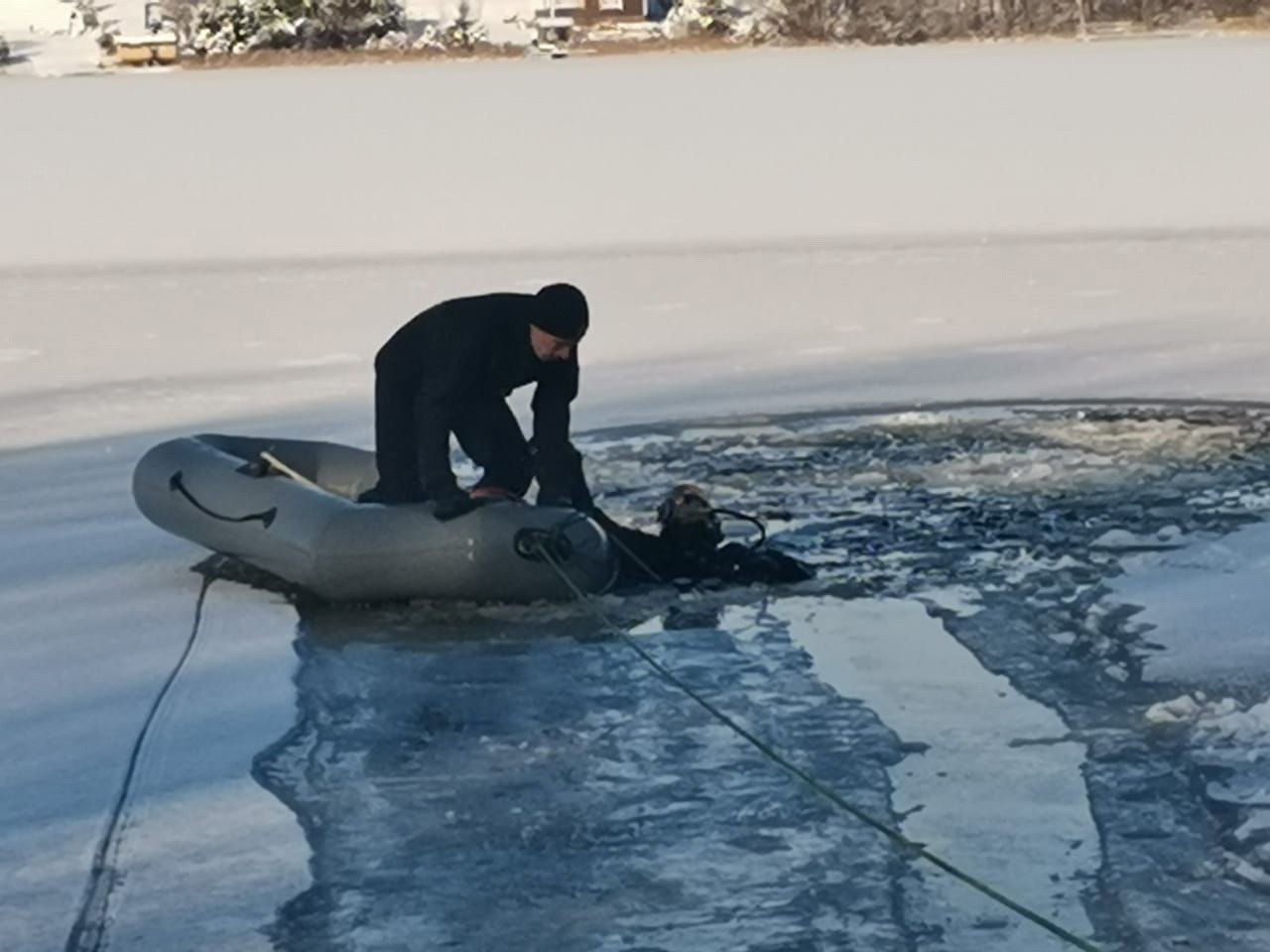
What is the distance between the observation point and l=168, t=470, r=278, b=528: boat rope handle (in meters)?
7.60

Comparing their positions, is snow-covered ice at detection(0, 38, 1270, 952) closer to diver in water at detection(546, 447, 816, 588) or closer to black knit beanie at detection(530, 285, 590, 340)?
diver in water at detection(546, 447, 816, 588)

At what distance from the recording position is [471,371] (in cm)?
746

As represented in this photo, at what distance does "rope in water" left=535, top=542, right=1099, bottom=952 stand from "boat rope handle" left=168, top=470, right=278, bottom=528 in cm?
Result: 93

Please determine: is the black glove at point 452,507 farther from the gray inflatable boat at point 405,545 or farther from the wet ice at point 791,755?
the wet ice at point 791,755

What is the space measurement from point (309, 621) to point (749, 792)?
215 centimetres

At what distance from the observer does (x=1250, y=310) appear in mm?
13477

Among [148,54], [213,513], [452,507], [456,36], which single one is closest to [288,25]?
[148,54]

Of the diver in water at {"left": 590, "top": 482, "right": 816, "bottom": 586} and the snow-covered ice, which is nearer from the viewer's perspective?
the snow-covered ice

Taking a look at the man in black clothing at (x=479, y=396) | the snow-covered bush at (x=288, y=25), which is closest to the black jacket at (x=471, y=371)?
the man in black clothing at (x=479, y=396)

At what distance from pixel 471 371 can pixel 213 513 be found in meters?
0.98

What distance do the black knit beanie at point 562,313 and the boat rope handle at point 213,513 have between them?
3.41ft

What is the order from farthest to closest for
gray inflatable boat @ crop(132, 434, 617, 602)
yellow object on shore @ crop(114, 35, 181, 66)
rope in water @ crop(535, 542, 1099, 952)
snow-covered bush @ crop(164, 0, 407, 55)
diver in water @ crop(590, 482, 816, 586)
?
snow-covered bush @ crop(164, 0, 407, 55), yellow object on shore @ crop(114, 35, 181, 66), diver in water @ crop(590, 482, 816, 586), gray inflatable boat @ crop(132, 434, 617, 602), rope in water @ crop(535, 542, 1099, 952)

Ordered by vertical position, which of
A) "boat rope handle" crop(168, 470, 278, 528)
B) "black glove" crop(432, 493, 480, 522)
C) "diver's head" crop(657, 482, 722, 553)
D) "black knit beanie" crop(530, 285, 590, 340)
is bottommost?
"diver's head" crop(657, 482, 722, 553)

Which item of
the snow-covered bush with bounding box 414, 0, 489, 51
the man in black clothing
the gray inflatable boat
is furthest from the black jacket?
the snow-covered bush with bounding box 414, 0, 489, 51
